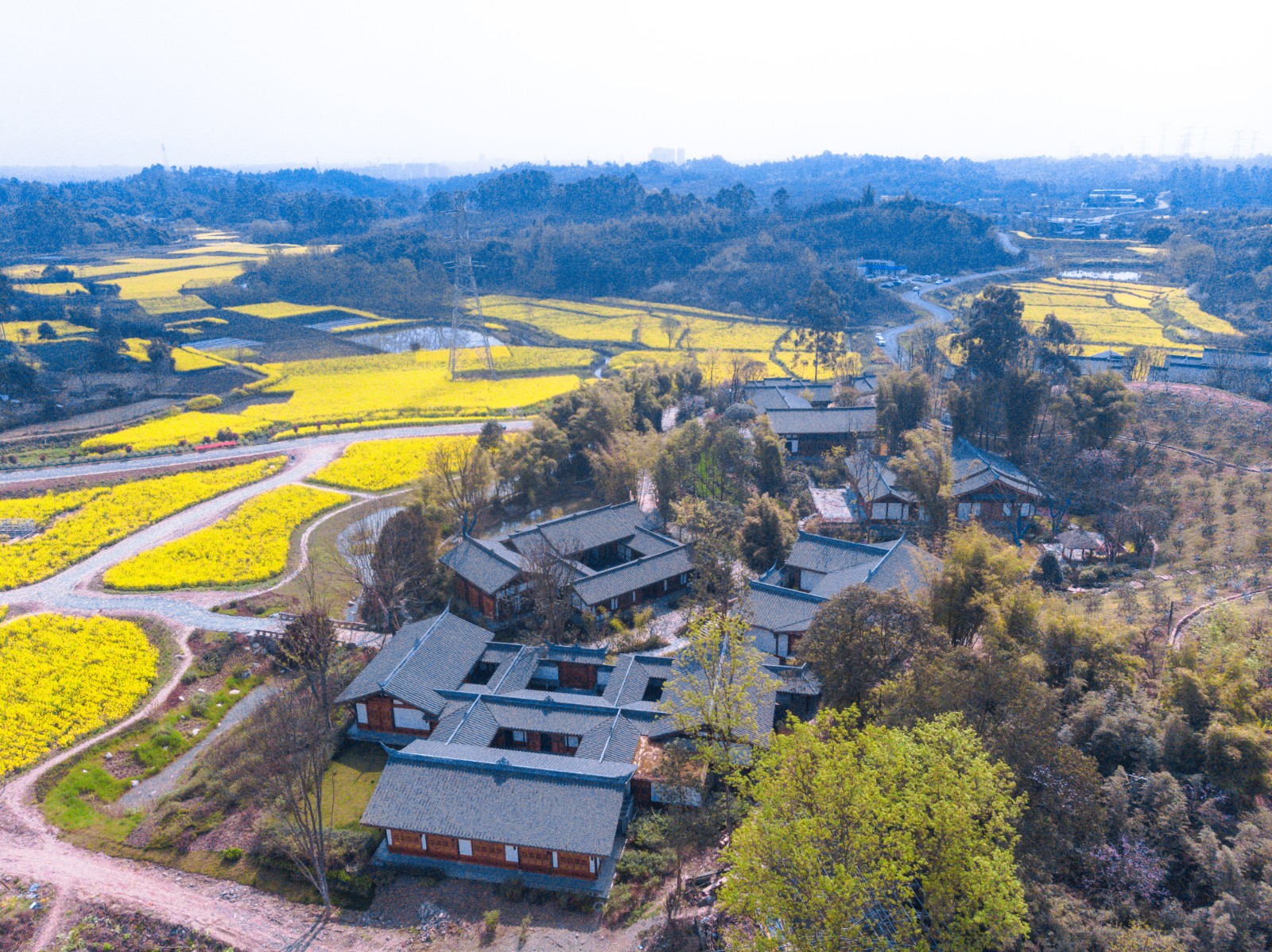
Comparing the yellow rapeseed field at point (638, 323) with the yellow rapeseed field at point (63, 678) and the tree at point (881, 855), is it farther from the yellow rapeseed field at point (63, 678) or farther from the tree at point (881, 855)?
the tree at point (881, 855)

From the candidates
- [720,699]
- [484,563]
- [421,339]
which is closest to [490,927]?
[720,699]

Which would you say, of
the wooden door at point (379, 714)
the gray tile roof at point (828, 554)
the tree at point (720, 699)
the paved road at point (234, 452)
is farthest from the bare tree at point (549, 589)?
the paved road at point (234, 452)

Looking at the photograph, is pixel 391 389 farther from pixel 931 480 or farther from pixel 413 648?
pixel 931 480

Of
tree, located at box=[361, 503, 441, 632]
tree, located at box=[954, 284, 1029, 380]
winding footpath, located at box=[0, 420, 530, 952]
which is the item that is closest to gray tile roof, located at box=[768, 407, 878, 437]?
tree, located at box=[954, 284, 1029, 380]

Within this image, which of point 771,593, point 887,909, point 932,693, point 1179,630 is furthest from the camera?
point 771,593

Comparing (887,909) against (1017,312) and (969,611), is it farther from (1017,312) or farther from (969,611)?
(1017,312)

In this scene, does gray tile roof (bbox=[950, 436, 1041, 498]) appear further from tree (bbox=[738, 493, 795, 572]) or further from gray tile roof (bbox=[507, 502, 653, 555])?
gray tile roof (bbox=[507, 502, 653, 555])

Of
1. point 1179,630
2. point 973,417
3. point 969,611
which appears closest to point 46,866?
point 969,611
